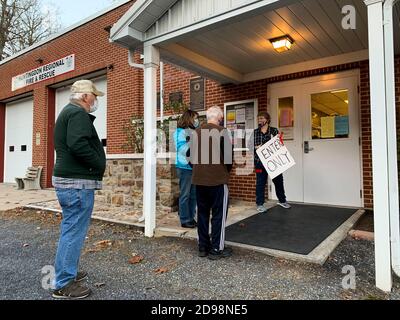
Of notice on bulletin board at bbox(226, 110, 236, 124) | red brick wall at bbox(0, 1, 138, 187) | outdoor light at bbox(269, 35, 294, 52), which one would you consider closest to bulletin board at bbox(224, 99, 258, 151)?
notice on bulletin board at bbox(226, 110, 236, 124)

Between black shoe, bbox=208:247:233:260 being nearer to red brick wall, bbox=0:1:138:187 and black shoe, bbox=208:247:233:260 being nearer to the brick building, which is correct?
the brick building

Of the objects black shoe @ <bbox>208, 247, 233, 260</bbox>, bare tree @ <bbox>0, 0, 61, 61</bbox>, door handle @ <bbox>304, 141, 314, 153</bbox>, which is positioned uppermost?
bare tree @ <bbox>0, 0, 61, 61</bbox>

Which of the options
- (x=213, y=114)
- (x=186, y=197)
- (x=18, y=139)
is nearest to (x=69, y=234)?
(x=213, y=114)

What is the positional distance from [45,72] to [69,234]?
31.9ft

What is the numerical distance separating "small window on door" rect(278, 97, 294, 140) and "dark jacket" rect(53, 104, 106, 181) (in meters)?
4.22

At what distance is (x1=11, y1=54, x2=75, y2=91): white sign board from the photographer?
982cm

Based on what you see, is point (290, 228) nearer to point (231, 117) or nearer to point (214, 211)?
point (214, 211)

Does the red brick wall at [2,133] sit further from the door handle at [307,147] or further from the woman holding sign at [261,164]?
the door handle at [307,147]

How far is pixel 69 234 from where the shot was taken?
2527 millimetres

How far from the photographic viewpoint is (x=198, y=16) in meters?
3.88

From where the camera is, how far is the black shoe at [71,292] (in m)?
2.49
